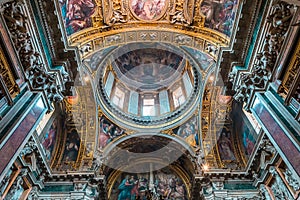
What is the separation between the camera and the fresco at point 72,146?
13918mm

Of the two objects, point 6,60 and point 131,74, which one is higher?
point 131,74

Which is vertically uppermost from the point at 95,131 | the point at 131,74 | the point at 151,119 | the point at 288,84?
the point at 131,74

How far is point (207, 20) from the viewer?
37.8 ft

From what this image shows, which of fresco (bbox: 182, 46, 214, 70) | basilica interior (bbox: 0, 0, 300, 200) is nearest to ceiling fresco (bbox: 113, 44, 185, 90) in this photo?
basilica interior (bbox: 0, 0, 300, 200)

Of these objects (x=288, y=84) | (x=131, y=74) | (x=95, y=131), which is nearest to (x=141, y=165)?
(x=95, y=131)

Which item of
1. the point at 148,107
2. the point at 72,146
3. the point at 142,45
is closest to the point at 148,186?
the point at 72,146

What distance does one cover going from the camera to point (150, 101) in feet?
64.4

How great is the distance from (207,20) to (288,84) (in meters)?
5.49

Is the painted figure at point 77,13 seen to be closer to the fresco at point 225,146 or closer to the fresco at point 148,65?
the fresco at point 148,65

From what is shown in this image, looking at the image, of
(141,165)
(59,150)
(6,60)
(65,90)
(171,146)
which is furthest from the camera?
(141,165)

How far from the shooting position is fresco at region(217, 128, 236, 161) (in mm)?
13875

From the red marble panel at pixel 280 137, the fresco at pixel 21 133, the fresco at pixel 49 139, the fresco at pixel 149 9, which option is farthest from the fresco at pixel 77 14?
the red marble panel at pixel 280 137

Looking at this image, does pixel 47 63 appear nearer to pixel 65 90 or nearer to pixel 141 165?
pixel 65 90

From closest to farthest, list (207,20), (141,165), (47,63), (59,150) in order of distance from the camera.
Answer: (47,63) < (207,20) < (59,150) < (141,165)
